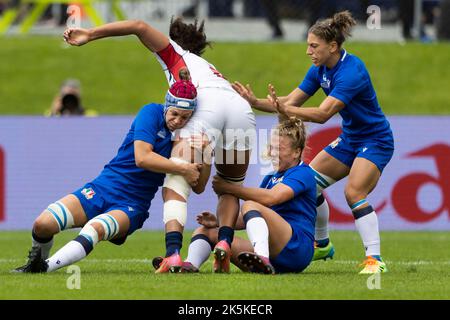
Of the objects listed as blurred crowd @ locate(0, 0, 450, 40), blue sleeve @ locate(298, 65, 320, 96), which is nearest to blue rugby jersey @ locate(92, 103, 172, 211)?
blue sleeve @ locate(298, 65, 320, 96)

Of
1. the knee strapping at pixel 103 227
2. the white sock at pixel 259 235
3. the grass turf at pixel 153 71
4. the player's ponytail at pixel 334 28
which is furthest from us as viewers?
the grass turf at pixel 153 71

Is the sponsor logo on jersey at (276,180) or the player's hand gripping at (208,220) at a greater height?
the sponsor logo on jersey at (276,180)

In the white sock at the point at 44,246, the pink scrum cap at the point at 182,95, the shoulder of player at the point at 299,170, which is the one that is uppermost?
the pink scrum cap at the point at 182,95

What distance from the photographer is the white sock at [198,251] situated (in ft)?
29.8

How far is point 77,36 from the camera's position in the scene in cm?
890

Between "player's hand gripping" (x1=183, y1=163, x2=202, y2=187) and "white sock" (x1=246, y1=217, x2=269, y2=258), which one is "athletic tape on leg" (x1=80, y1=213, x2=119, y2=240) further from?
"white sock" (x1=246, y1=217, x2=269, y2=258)

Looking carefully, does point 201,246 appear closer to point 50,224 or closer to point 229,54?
point 50,224

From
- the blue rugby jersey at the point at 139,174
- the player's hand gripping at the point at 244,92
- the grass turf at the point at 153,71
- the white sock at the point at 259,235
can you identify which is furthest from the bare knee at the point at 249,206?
the grass turf at the point at 153,71

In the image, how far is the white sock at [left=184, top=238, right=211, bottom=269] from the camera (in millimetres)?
9094

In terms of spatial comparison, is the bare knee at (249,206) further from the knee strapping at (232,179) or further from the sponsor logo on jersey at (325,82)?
the sponsor logo on jersey at (325,82)

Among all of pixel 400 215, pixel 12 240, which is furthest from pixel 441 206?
pixel 12 240

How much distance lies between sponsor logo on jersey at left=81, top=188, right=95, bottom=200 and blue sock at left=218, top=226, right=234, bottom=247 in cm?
107

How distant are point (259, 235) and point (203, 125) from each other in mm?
1015
